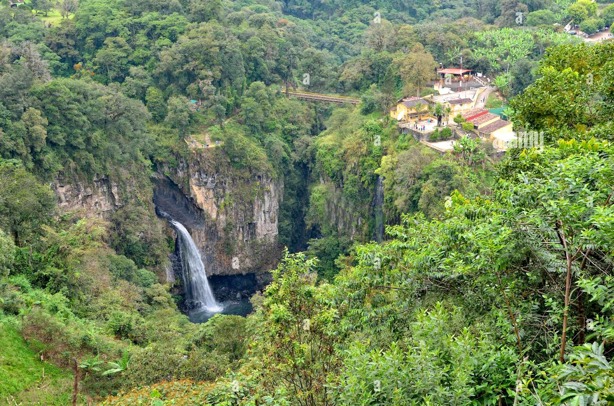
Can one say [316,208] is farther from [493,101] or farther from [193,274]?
[493,101]

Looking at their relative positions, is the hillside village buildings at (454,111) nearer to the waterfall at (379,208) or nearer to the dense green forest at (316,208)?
the dense green forest at (316,208)

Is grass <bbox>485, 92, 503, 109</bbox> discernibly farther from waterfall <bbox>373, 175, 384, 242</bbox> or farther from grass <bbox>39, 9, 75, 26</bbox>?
grass <bbox>39, 9, 75, 26</bbox>

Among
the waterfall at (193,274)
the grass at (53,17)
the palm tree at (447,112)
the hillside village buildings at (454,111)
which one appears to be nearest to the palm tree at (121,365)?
the waterfall at (193,274)

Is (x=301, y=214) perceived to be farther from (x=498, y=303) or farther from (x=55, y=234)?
(x=498, y=303)

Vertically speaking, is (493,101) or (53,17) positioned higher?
(53,17)

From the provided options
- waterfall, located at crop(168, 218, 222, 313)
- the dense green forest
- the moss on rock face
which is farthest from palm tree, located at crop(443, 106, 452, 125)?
waterfall, located at crop(168, 218, 222, 313)

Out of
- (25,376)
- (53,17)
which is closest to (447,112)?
(25,376)
